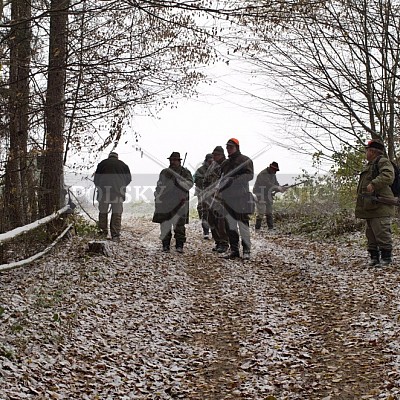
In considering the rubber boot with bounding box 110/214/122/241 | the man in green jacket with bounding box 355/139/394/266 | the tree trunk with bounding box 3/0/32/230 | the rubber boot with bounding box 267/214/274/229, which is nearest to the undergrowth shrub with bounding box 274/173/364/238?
the rubber boot with bounding box 267/214/274/229

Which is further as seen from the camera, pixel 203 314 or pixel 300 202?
pixel 300 202

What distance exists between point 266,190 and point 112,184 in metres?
6.88

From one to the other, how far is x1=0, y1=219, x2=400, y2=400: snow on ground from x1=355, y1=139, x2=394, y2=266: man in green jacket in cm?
53

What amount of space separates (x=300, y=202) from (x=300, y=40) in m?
9.93

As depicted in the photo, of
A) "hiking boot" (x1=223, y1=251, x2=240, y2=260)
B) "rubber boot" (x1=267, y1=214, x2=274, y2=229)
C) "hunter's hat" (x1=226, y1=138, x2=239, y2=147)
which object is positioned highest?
"hunter's hat" (x1=226, y1=138, x2=239, y2=147)

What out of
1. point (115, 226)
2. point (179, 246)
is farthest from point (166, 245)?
point (115, 226)

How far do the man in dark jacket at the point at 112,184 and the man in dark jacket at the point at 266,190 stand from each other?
628 centimetres

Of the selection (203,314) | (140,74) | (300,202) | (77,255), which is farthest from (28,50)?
(300,202)

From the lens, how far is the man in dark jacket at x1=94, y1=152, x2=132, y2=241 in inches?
616

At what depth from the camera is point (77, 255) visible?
11688 mm

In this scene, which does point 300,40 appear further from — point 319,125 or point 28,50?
point 28,50

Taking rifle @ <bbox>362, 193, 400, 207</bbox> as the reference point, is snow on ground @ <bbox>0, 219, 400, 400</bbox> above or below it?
below

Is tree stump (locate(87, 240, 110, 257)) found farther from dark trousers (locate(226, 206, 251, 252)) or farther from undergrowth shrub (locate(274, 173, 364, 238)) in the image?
undergrowth shrub (locate(274, 173, 364, 238))

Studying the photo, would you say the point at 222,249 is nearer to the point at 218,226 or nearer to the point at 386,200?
the point at 218,226
